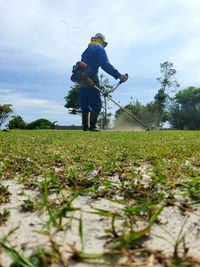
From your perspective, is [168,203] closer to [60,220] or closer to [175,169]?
[60,220]

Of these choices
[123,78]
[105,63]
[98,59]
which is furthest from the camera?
[123,78]

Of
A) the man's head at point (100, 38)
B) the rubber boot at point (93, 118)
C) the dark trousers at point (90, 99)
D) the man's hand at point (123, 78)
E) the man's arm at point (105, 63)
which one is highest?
the man's head at point (100, 38)

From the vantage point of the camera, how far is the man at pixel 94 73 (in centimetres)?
1244

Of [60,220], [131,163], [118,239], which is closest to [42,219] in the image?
[60,220]

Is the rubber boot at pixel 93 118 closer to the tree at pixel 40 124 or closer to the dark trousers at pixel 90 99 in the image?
the dark trousers at pixel 90 99

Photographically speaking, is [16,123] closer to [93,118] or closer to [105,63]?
[93,118]

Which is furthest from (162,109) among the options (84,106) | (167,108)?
(84,106)

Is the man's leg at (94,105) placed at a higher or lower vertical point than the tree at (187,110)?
lower

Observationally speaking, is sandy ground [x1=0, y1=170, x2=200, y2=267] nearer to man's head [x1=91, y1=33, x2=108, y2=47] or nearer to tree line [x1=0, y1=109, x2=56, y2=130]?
man's head [x1=91, y1=33, x2=108, y2=47]

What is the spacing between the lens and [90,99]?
12906 mm

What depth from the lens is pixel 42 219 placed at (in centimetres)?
166

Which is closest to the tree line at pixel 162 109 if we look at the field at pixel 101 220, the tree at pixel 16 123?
the tree at pixel 16 123

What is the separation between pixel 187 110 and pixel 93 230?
74859mm

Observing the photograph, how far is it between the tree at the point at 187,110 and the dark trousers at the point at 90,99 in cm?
5861
